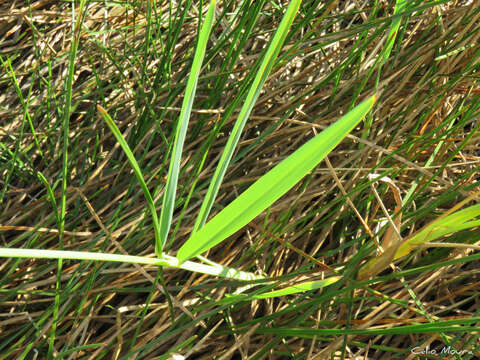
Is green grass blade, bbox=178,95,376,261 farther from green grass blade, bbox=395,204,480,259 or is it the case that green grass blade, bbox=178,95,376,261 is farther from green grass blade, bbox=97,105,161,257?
green grass blade, bbox=395,204,480,259

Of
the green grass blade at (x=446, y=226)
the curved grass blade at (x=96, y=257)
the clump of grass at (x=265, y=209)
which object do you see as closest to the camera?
the curved grass blade at (x=96, y=257)

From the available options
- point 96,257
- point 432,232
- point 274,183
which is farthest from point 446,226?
point 96,257

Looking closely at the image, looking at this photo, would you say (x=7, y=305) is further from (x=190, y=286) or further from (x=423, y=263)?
(x=423, y=263)

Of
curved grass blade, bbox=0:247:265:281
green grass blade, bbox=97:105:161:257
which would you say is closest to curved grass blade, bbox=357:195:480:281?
curved grass blade, bbox=0:247:265:281

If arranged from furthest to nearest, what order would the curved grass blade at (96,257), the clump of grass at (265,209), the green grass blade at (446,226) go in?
the clump of grass at (265,209) < the green grass blade at (446,226) < the curved grass blade at (96,257)

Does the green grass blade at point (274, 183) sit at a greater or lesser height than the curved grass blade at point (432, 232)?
greater

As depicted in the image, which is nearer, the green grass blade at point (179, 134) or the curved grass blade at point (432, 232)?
the green grass blade at point (179, 134)

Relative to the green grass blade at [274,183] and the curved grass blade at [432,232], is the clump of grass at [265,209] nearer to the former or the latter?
the curved grass blade at [432,232]

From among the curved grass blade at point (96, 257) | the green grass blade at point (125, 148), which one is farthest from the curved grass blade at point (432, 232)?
the green grass blade at point (125, 148)
